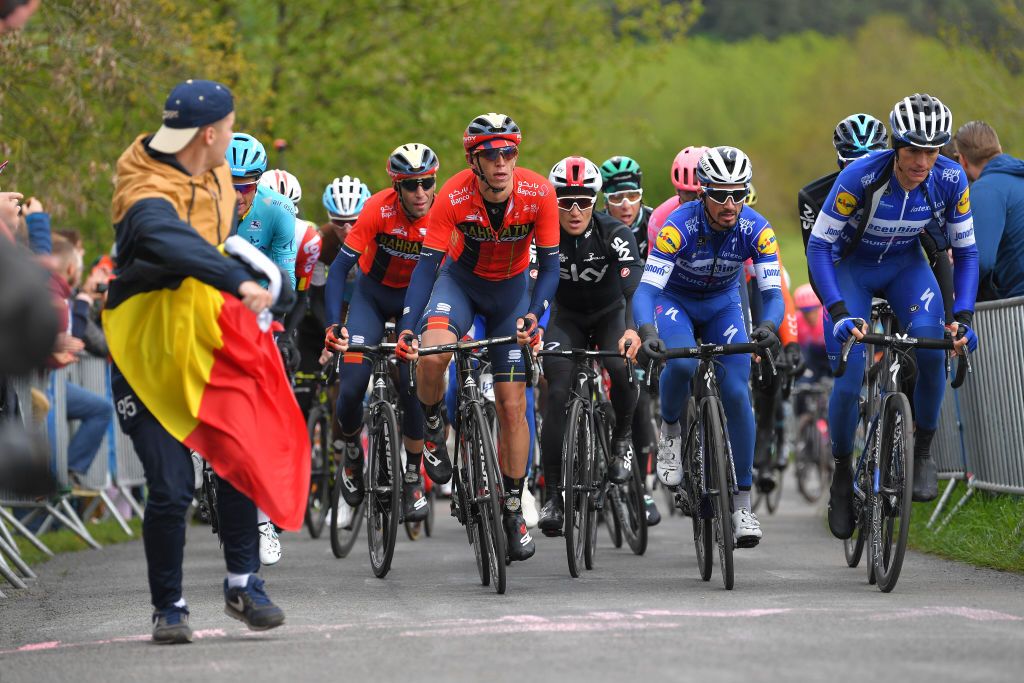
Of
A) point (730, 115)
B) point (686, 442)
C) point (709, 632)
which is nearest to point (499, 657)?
point (709, 632)

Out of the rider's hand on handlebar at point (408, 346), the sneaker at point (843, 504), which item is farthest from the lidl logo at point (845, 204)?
the rider's hand on handlebar at point (408, 346)

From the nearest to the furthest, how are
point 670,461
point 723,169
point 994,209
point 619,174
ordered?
point 723,169, point 670,461, point 994,209, point 619,174

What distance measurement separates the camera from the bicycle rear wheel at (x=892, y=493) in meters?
9.32

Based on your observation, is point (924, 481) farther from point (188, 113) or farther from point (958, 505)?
point (188, 113)

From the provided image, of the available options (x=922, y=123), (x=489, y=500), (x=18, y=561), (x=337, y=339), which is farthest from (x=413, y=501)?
(x=922, y=123)

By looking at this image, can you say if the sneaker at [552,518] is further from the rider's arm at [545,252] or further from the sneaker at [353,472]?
the sneaker at [353,472]

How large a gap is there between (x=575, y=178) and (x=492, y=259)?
4.28 ft

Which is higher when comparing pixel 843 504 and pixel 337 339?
pixel 337 339

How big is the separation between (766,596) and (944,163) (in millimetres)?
2763

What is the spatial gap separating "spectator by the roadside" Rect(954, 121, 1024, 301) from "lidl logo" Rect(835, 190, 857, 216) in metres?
1.91

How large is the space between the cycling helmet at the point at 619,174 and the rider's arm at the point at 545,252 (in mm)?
3165

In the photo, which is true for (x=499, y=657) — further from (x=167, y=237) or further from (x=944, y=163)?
(x=944, y=163)

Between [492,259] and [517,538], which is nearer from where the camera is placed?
[517,538]

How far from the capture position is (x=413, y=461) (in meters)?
12.5
